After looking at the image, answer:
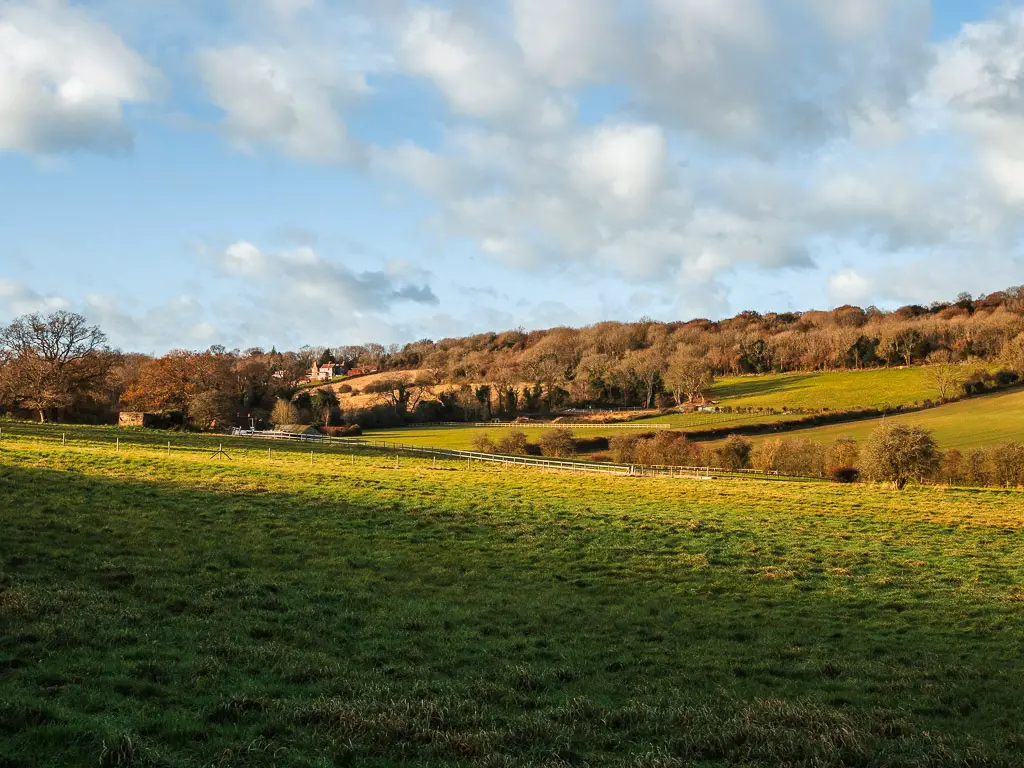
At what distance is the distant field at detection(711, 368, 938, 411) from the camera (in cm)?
10731

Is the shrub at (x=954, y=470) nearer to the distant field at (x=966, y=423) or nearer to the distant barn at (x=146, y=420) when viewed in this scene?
the distant field at (x=966, y=423)

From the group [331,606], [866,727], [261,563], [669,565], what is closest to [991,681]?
[866,727]

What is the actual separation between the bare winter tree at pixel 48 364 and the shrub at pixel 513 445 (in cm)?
4446

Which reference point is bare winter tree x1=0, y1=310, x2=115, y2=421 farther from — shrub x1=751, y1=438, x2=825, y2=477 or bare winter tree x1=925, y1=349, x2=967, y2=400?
bare winter tree x1=925, y1=349, x2=967, y2=400

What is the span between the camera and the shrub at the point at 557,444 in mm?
77125

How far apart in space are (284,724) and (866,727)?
7.01 metres

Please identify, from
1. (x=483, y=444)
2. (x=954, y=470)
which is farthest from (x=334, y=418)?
(x=954, y=470)

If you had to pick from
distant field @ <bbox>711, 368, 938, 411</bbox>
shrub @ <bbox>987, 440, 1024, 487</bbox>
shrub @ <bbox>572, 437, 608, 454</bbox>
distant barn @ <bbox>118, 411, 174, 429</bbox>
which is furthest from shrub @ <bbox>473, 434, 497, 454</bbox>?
distant field @ <bbox>711, 368, 938, 411</bbox>

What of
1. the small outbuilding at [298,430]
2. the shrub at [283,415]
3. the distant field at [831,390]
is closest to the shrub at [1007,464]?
the distant field at [831,390]

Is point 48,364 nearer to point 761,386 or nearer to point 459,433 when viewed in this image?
point 459,433

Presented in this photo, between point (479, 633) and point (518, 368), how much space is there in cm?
14682

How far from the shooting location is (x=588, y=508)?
32031 millimetres

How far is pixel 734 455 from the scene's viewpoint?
228 feet

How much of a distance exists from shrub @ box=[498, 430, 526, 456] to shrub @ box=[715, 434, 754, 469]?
887 inches
